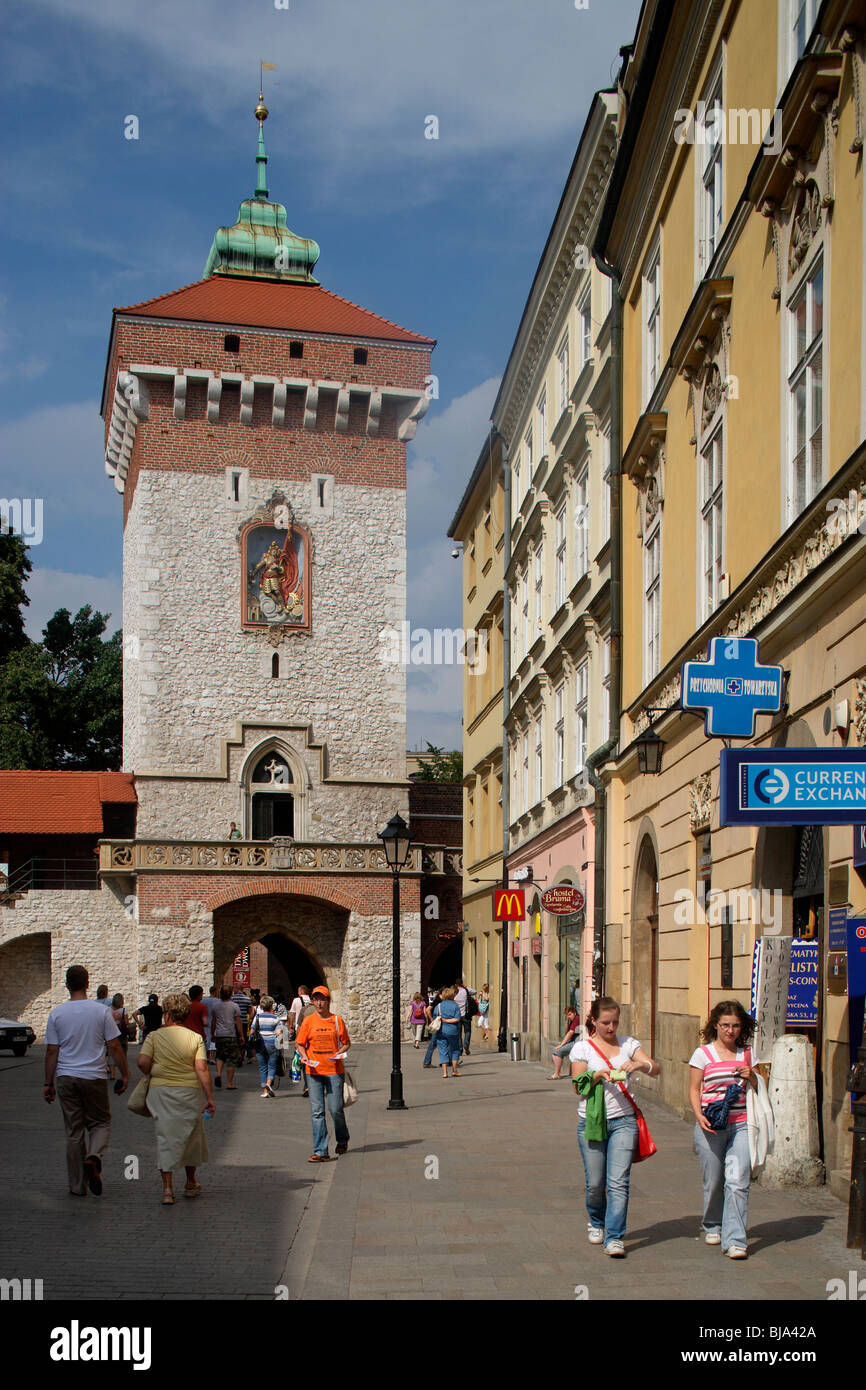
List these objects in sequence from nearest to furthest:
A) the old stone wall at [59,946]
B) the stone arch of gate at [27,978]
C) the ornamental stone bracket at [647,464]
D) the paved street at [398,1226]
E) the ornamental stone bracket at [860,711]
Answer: the paved street at [398,1226]
the ornamental stone bracket at [860,711]
the ornamental stone bracket at [647,464]
the old stone wall at [59,946]
the stone arch of gate at [27,978]

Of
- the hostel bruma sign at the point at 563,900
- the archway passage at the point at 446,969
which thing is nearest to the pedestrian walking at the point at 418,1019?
the hostel bruma sign at the point at 563,900

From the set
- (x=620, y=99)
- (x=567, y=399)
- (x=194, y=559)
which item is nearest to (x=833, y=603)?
(x=620, y=99)

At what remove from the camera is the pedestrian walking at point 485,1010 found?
127 feet

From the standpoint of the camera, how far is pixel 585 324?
85.7 ft

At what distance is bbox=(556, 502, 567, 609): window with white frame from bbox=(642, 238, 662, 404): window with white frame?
7925 millimetres

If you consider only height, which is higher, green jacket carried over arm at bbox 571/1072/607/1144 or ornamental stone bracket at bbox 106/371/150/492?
ornamental stone bracket at bbox 106/371/150/492

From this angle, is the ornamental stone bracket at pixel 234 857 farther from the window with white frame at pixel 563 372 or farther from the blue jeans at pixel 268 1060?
the blue jeans at pixel 268 1060

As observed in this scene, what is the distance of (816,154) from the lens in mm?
11227

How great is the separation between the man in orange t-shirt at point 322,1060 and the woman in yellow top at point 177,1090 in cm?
221

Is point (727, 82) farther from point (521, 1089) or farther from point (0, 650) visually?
point (0, 650)

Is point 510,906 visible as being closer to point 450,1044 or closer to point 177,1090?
point 450,1044

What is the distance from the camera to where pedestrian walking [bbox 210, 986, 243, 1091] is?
23391mm

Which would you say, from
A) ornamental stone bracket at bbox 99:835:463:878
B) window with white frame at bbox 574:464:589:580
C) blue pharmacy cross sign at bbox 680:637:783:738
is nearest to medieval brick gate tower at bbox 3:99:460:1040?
ornamental stone bracket at bbox 99:835:463:878

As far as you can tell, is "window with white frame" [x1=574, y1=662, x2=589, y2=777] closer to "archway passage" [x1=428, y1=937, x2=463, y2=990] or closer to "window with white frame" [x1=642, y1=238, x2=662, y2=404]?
"window with white frame" [x1=642, y1=238, x2=662, y2=404]
